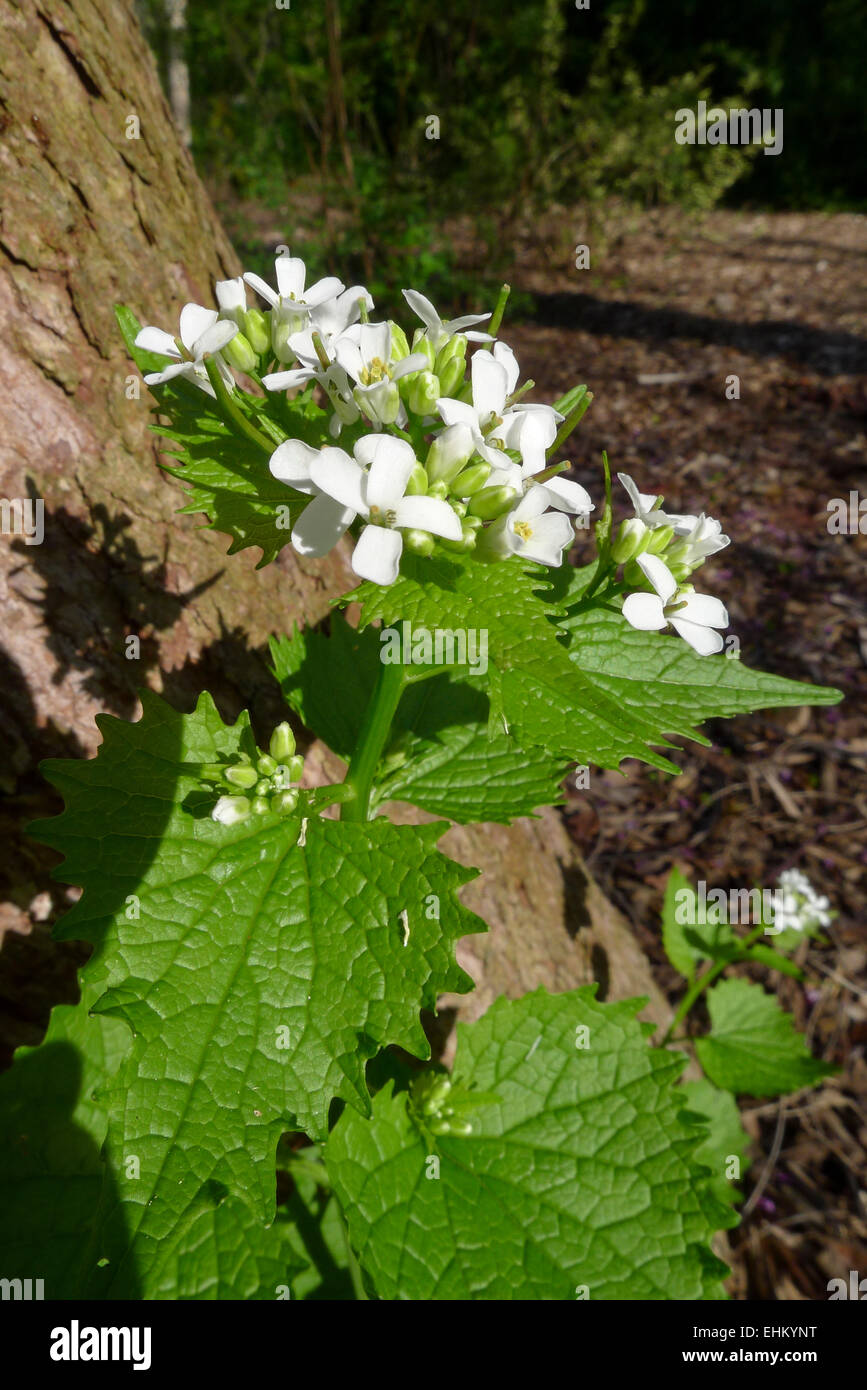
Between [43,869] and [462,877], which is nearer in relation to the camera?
[462,877]

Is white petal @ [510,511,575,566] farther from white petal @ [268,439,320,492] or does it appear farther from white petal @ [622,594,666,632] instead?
white petal @ [268,439,320,492]

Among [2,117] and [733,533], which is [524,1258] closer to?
[2,117]

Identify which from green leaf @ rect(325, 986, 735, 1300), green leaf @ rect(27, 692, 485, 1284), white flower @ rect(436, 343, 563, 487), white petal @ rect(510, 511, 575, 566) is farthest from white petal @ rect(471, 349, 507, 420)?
green leaf @ rect(325, 986, 735, 1300)

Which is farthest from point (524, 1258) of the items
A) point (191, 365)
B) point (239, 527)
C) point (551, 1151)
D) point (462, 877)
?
point (191, 365)

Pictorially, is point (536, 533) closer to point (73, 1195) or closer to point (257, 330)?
point (257, 330)

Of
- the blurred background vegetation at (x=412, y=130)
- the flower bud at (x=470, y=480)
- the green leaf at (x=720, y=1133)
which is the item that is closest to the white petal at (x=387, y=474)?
the flower bud at (x=470, y=480)

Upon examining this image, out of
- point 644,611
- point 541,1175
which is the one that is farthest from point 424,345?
point 541,1175
